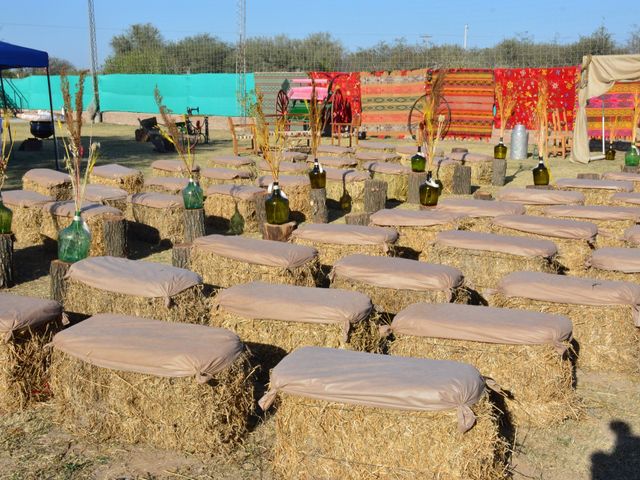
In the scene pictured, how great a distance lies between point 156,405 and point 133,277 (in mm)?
Result: 1431

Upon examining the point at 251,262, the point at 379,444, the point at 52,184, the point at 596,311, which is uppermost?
the point at 52,184

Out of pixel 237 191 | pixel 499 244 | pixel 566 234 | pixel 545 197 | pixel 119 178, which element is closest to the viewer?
pixel 499 244

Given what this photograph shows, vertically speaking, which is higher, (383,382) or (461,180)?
(461,180)

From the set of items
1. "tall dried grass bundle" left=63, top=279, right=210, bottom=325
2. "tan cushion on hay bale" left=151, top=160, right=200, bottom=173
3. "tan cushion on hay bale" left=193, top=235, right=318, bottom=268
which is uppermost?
"tan cushion on hay bale" left=151, top=160, right=200, bottom=173

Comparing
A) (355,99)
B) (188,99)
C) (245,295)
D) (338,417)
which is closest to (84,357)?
(245,295)

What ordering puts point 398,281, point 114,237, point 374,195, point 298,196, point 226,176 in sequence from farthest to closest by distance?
point 226,176 → point 374,195 → point 298,196 → point 114,237 → point 398,281

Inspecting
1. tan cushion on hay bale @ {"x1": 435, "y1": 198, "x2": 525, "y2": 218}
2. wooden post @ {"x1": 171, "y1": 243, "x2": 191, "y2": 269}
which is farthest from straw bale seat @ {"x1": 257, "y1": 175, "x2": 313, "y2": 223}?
wooden post @ {"x1": 171, "y1": 243, "x2": 191, "y2": 269}

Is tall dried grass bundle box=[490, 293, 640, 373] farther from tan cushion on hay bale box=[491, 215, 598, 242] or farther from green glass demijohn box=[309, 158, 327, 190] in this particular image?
green glass demijohn box=[309, 158, 327, 190]

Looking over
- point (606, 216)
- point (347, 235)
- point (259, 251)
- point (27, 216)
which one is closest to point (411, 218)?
point (347, 235)

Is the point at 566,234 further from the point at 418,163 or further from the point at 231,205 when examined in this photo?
the point at 418,163

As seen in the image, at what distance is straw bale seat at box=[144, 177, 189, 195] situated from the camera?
9.71 metres

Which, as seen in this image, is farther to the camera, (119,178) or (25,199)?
(119,178)

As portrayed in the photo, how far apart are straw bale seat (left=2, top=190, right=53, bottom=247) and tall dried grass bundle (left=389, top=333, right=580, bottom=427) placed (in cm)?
564

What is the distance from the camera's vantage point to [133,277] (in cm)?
511
